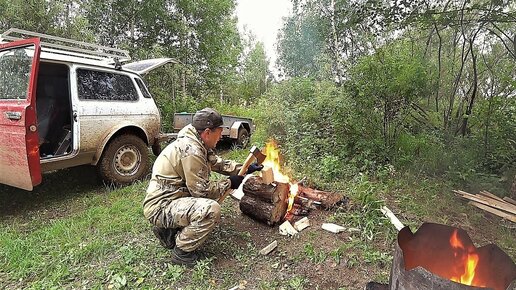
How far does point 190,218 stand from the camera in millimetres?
2797

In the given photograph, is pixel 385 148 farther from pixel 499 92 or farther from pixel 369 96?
pixel 499 92

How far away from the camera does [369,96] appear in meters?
5.15

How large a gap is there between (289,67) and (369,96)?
2213 centimetres

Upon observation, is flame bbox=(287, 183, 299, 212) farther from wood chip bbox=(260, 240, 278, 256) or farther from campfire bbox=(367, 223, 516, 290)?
campfire bbox=(367, 223, 516, 290)

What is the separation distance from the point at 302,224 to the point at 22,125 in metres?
3.48

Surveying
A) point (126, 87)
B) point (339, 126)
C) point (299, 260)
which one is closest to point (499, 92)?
point (339, 126)

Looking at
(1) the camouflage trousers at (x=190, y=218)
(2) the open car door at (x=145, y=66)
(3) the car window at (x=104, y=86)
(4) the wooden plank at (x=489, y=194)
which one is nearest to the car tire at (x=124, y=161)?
(3) the car window at (x=104, y=86)

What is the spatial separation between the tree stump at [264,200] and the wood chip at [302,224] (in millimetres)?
226

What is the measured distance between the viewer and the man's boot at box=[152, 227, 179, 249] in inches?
121

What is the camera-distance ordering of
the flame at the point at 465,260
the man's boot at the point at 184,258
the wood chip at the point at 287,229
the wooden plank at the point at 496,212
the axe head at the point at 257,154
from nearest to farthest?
the flame at the point at 465,260 < the man's boot at the point at 184,258 < the axe head at the point at 257,154 < the wood chip at the point at 287,229 < the wooden plank at the point at 496,212

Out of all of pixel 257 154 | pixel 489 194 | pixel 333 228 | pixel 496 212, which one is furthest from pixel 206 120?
pixel 489 194

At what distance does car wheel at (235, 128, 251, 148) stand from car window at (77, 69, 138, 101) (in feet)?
10.2

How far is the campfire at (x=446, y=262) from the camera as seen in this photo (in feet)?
5.87

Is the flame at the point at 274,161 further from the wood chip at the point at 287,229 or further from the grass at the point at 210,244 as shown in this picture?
the grass at the point at 210,244
